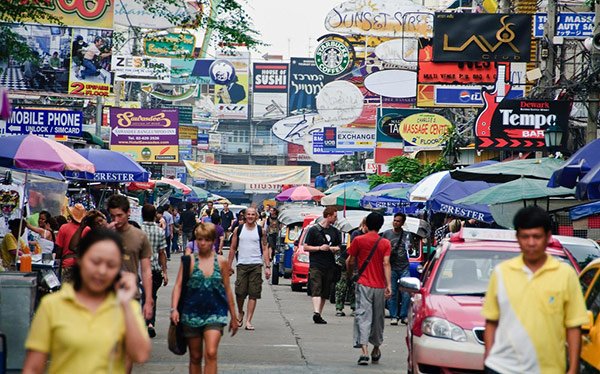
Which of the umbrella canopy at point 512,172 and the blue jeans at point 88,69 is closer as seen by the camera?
the umbrella canopy at point 512,172

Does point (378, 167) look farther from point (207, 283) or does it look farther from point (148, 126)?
point (207, 283)

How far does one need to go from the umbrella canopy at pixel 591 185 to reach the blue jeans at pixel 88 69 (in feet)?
50.5

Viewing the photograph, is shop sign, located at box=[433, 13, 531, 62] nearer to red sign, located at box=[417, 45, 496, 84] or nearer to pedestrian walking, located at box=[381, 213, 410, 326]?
red sign, located at box=[417, 45, 496, 84]

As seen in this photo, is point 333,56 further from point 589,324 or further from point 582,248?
point 589,324

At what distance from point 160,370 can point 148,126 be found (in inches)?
1064

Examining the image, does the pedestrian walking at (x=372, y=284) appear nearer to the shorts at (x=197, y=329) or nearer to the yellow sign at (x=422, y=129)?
the shorts at (x=197, y=329)

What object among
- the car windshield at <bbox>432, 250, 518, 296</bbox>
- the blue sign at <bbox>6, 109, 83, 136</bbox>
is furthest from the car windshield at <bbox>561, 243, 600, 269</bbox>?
the blue sign at <bbox>6, 109, 83, 136</bbox>

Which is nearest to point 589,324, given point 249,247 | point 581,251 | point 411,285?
point 411,285

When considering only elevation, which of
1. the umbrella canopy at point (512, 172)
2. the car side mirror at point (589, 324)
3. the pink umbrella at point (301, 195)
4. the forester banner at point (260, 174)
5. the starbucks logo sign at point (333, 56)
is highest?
the starbucks logo sign at point (333, 56)

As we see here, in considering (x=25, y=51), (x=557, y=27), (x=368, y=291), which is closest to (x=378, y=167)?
(x=557, y=27)

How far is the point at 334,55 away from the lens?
46.5 m

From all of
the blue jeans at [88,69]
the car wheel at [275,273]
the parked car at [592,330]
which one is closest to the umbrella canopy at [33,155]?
the parked car at [592,330]

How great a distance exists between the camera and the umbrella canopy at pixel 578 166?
13.2m

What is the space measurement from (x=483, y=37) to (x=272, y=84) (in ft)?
265
